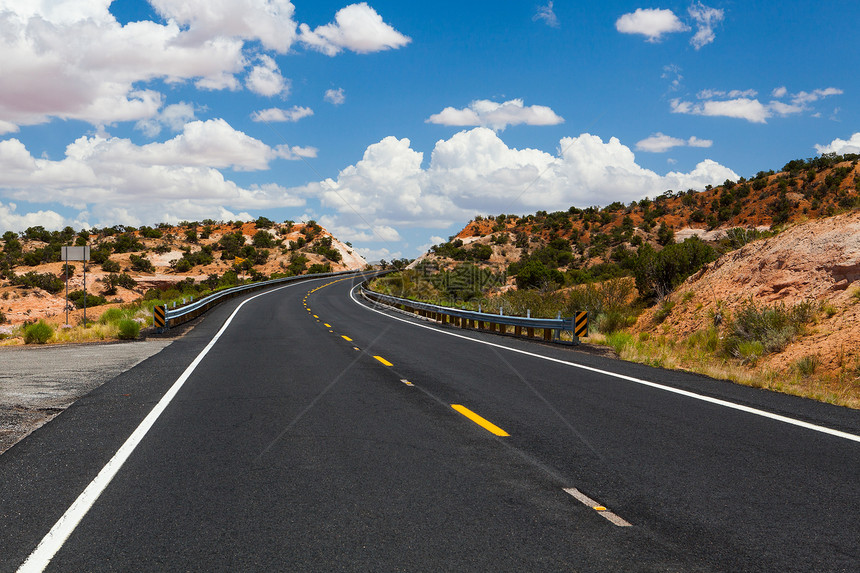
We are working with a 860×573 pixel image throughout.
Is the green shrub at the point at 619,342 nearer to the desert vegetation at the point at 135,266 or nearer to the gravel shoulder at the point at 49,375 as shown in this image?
the gravel shoulder at the point at 49,375

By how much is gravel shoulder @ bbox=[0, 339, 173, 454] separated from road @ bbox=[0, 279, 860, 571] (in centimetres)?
42

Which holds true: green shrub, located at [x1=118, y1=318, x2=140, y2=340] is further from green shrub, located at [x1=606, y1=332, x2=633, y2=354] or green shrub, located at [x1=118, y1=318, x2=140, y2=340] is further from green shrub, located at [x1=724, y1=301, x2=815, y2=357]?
green shrub, located at [x1=724, y1=301, x2=815, y2=357]

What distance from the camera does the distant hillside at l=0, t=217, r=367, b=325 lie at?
53812 mm

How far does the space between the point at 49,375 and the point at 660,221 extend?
69490 mm

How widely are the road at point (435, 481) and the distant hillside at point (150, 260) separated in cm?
3979

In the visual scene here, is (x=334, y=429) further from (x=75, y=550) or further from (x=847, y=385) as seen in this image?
(x=847, y=385)

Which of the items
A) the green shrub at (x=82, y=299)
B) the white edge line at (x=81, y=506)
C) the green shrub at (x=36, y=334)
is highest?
the white edge line at (x=81, y=506)

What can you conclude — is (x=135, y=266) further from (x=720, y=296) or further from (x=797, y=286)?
(x=797, y=286)

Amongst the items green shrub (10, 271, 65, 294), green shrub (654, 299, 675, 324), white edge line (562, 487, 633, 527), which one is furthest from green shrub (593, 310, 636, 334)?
green shrub (10, 271, 65, 294)

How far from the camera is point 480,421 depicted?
7.56 metres

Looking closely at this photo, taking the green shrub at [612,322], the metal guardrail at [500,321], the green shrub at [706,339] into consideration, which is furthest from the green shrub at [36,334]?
the green shrub at [706,339]

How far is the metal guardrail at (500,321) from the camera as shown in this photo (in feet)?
61.9

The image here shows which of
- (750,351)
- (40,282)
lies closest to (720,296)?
(750,351)

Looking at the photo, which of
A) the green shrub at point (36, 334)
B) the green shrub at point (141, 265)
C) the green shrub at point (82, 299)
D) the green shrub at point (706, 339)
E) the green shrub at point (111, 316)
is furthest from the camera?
the green shrub at point (141, 265)
